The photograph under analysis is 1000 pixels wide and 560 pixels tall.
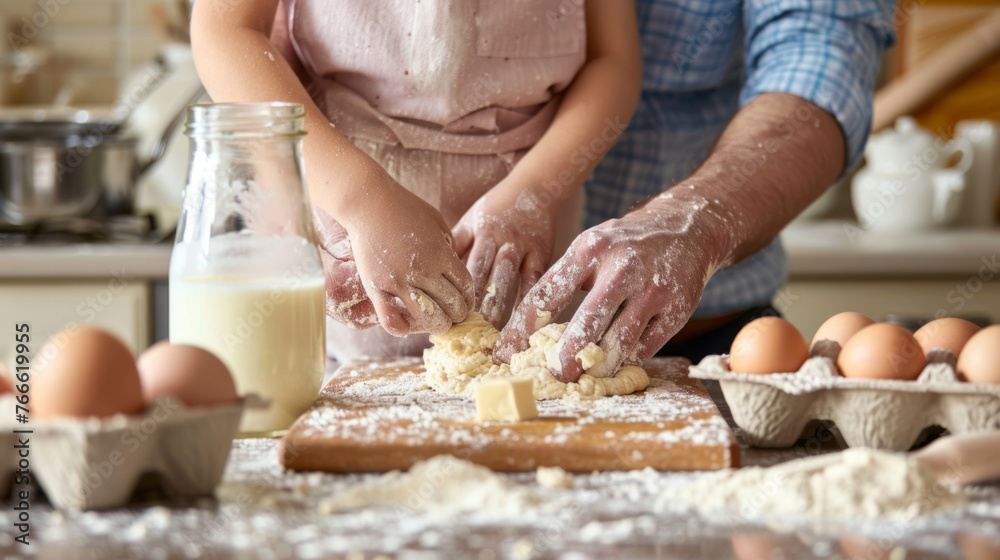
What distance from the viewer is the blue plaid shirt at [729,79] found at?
115cm

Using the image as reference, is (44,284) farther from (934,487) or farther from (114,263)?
(934,487)

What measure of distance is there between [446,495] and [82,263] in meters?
1.72

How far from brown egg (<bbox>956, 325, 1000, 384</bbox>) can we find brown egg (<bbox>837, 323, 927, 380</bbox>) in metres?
0.03

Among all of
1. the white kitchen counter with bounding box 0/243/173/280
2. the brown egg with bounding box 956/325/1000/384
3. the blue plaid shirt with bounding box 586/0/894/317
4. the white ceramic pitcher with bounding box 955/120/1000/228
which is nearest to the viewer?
the brown egg with bounding box 956/325/1000/384

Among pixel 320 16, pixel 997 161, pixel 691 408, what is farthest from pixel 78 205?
pixel 997 161

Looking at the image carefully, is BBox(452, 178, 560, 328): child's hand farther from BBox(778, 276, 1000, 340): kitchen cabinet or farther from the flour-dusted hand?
BBox(778, 276, 1000, 340): kitchen cabinet

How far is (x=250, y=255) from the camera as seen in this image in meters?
0.79

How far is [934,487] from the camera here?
60 centimetres

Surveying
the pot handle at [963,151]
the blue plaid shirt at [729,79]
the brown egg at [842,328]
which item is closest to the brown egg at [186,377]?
the brown egg at [842,328]

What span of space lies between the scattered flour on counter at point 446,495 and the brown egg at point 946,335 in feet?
1.14

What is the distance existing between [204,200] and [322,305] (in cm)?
13

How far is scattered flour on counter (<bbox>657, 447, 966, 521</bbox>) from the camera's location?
59cm

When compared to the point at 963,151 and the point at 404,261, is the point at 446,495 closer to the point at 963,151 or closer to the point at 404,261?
the point at 404,261

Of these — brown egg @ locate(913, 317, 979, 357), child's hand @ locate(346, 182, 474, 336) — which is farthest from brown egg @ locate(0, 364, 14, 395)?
brown egg @ locate(913, 317, 979, 357)
